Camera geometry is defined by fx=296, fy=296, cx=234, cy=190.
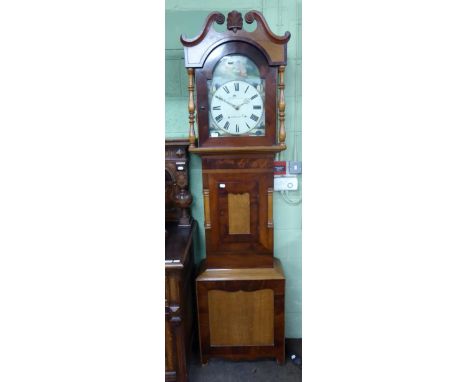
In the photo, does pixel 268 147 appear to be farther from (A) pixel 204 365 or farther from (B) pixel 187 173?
(A) pixel 204 365

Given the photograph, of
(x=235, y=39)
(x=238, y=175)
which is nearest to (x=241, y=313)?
(x=238, y=175)

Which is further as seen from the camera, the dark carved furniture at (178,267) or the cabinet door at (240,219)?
the cabinet door at (240,219)

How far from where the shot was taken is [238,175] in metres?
1.38

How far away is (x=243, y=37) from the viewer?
1.25 meters

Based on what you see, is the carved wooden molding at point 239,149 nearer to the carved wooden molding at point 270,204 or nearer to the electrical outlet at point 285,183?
the carved wooden molding at point 270,204

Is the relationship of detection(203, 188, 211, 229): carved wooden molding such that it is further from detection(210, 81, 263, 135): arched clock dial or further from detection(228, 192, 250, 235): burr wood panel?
detection(210, 81, 263, 135): arched clock dial

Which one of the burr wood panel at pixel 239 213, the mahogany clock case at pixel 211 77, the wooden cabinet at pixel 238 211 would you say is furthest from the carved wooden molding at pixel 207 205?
the mahogany clock case at pixel 211 77

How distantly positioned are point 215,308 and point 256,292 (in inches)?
8.5

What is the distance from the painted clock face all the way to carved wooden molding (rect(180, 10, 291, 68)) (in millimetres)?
72

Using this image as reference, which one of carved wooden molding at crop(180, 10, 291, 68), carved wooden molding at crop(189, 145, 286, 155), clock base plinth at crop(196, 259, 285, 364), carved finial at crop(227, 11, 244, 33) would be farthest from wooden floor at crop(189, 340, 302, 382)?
carved finial at crop(227, 11, 244, 33)

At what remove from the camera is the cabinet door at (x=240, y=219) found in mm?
1393

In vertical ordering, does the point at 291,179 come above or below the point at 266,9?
below

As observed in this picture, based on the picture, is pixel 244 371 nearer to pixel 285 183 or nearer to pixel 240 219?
pixel 240 219

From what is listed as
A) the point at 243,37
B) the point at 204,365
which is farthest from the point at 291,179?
the point at 204,365
